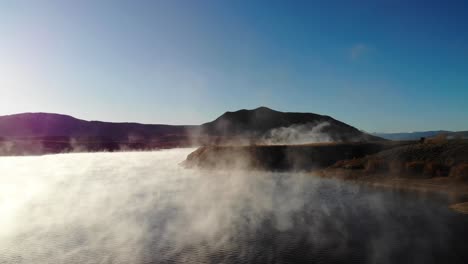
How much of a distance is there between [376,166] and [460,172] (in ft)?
33.5

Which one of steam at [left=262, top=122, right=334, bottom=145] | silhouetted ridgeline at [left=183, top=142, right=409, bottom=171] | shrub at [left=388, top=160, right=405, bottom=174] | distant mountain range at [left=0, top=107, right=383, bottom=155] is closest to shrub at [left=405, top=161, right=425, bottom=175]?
shrub at [left=388, top=160, right=405, bottom=174]

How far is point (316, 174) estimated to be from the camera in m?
52.0

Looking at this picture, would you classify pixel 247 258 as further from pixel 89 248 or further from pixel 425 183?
pixel 425 183

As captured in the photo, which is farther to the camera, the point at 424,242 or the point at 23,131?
the point at 23,131

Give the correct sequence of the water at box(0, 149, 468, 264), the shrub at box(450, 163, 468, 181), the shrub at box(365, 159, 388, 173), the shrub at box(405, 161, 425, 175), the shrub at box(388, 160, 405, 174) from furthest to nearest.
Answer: the shrub at box(365, 159, 388, 173)
the shrub at box(388, 160, 405, 174)
the shrub at box(405, 161, 425, 175)
the shrub at box(450, 163, 468, 181)
the water at box(0, 149, 468, 264)

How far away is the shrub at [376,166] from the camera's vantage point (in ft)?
156

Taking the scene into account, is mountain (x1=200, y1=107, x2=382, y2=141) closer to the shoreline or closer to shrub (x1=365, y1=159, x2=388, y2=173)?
shrub (x1=365, y1=159, x2=388, y2=173)

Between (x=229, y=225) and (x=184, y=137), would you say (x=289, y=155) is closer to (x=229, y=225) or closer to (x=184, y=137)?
(x=229, y=225)

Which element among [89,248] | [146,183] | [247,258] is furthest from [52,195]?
[247,258]

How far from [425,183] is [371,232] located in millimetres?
21858

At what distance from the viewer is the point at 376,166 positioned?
158 ft

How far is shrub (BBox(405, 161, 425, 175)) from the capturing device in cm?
4426

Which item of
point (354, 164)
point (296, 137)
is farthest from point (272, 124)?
point (354, 164)

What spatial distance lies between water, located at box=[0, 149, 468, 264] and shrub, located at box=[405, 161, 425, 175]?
8.62 m
